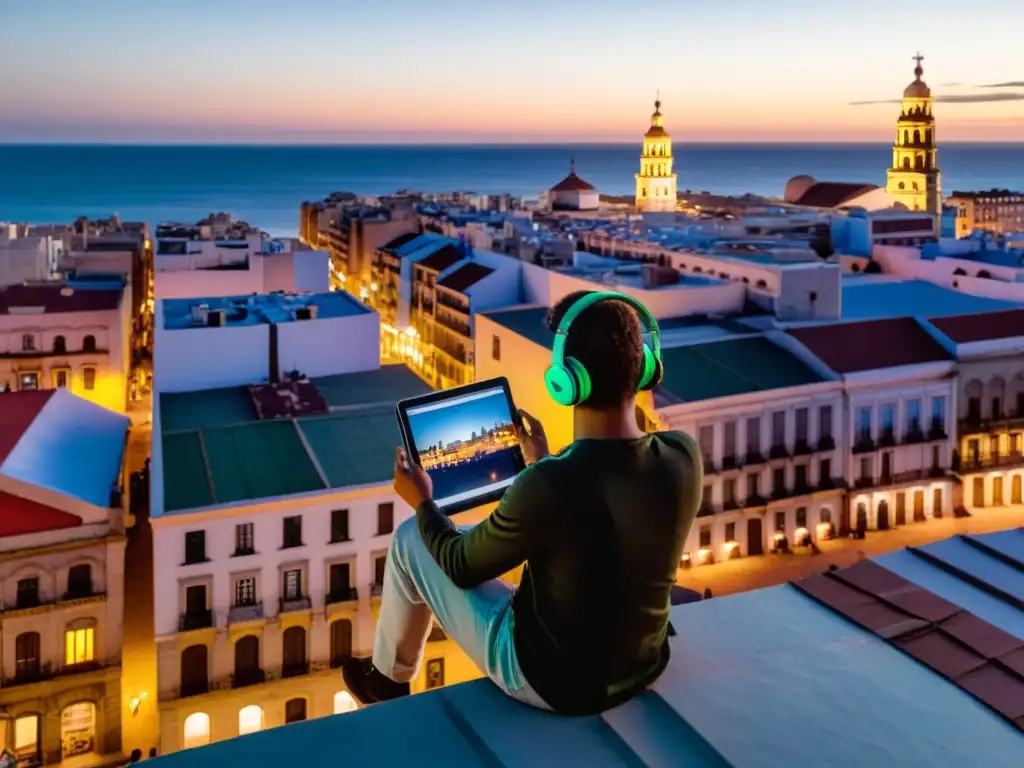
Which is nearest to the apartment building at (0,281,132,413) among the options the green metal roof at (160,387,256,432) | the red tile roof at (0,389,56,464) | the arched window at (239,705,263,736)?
the red tile roof at (0,389,56,464)

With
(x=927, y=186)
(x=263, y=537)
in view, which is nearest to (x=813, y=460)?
(x=263, y=537)

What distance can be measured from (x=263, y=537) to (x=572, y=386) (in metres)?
15.1

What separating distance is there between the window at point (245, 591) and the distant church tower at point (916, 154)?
60193 millimetres

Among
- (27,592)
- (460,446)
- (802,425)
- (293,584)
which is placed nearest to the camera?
(460,446)

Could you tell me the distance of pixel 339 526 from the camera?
18875 millimetres

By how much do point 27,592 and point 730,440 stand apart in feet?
52.6

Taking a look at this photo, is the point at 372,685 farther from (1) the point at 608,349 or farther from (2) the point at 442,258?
(2) the point at 442,258

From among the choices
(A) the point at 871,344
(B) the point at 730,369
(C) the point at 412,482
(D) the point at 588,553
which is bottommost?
(B) the point at 730,369

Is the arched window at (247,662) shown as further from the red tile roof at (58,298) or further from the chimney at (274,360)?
the red tile roof at (58,298)

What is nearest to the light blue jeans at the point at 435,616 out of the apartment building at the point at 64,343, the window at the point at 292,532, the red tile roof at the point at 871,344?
the window at the point at 292,532

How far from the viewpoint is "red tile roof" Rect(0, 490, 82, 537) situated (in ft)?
57.4

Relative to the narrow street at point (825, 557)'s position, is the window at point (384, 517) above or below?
above

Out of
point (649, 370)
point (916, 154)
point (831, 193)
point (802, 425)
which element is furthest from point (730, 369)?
point (831, 193)

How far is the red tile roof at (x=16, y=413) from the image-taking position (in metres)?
20.2
